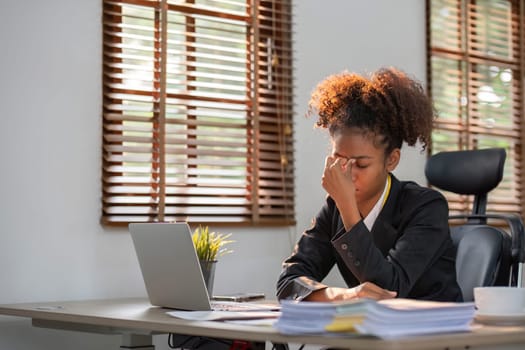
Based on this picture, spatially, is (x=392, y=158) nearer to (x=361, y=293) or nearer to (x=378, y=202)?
(x=378, y=202)

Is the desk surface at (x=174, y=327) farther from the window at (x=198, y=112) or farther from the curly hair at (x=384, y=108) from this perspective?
the curly hair at (x=384, y=108)

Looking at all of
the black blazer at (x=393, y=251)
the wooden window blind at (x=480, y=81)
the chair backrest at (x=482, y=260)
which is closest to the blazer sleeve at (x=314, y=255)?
the black blazer at (x=393, y=251)

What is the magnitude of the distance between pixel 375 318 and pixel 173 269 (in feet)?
3.19

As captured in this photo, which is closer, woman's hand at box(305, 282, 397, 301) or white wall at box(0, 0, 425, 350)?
woman's hand at box(305, 282, 397, 301)

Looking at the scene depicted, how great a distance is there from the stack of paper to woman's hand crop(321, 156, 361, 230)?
2.18 ft

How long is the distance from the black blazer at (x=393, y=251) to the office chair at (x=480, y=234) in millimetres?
490

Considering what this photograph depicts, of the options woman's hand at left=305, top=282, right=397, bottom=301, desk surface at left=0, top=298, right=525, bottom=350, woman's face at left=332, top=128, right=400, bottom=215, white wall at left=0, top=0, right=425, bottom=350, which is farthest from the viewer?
white wall at left=0, top=0, right=425, bottom=350

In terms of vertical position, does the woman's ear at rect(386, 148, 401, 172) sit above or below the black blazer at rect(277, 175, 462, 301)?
above

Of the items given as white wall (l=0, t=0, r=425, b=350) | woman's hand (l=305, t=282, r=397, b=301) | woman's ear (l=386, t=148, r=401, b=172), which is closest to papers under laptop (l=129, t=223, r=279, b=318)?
woman's hand (l=305, t=282, r=397, b=301)

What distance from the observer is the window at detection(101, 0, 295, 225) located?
362cm

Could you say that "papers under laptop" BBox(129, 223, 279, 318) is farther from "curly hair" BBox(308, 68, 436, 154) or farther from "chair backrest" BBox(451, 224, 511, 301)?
"chair backrest" BBox(451, 224, 511, 301)

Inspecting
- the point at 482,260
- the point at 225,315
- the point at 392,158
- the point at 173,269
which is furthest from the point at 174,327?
the point at 482,260

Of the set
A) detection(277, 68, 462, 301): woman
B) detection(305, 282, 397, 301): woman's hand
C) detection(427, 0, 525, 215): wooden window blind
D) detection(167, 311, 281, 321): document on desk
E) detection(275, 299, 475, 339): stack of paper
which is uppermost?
detection(427, 0, 525, 215): wooden window blind

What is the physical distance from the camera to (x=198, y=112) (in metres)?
3.87
